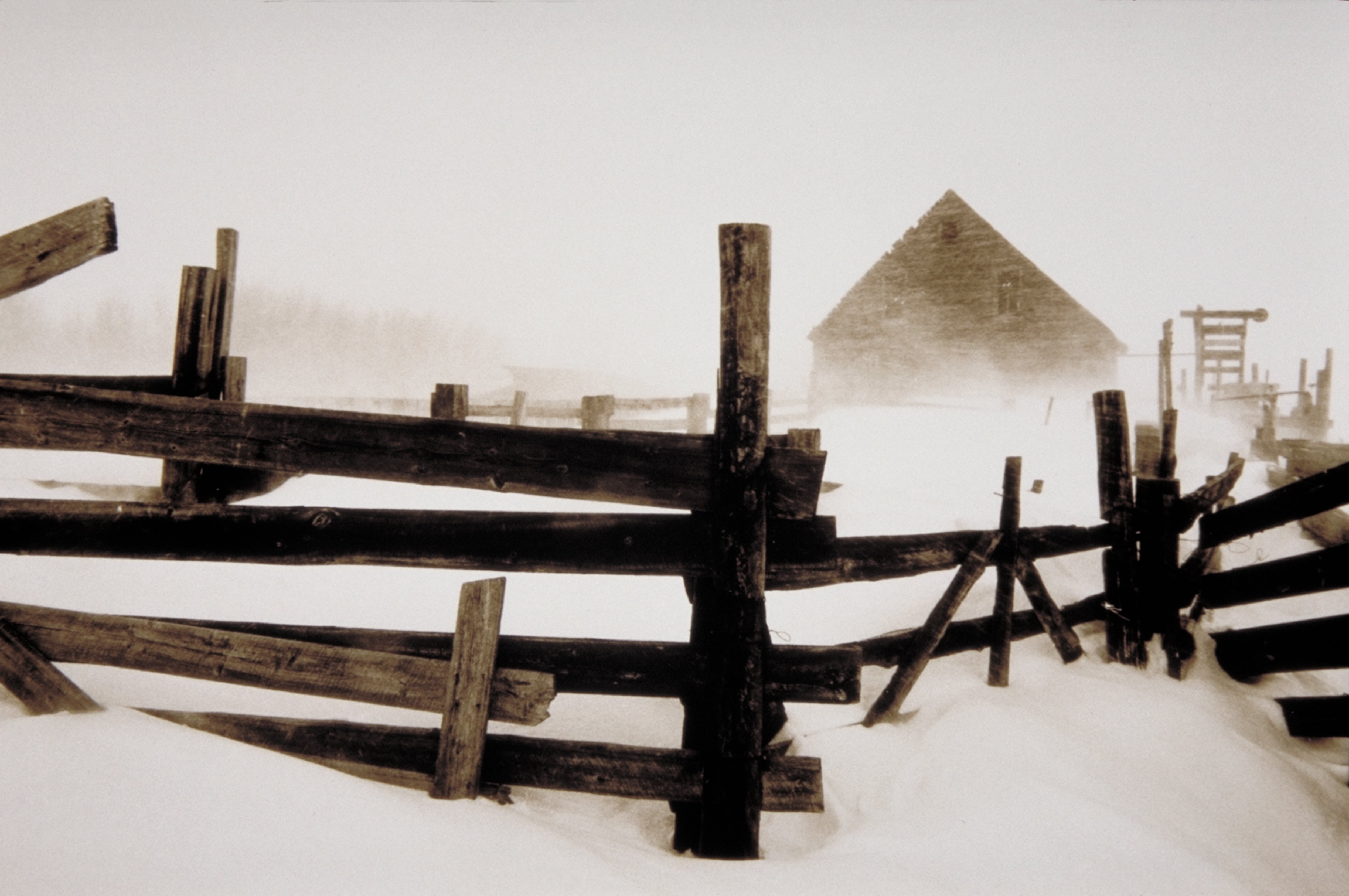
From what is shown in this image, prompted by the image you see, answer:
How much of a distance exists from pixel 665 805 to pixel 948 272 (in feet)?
68.9

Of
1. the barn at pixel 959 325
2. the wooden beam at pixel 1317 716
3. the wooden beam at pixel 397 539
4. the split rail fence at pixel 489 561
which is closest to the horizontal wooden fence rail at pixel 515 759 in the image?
the split rail fence at pixel 489 561

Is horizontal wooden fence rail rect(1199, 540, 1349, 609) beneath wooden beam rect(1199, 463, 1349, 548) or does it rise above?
beneath

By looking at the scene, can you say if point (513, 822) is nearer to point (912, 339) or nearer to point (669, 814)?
point (669, 814)

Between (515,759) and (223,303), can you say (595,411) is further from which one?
(515,759)

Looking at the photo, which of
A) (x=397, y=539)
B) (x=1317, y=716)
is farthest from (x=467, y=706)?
(x=1317, y=716)

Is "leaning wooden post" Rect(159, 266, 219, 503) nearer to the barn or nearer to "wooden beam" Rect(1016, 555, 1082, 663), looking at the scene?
"wooden beam" Rect(1016, 555, 1082, 663)

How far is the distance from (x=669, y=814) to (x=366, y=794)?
1673 mm

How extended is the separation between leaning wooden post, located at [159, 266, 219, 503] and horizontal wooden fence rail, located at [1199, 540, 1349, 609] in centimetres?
609

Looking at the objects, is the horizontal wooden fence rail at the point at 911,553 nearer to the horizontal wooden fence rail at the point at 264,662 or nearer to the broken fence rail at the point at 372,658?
the broken fence rail at the point at 372,658

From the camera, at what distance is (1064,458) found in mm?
12789

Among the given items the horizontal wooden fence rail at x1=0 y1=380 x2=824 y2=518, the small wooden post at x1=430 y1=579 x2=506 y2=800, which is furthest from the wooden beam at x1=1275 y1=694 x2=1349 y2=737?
the small wooden post at x1=430 y1=579 x2=506 y2=800

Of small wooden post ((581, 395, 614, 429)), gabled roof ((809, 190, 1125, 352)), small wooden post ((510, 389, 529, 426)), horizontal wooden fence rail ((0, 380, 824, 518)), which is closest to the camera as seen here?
horizontal wooden fence rail ((0, 380, 824, 518))

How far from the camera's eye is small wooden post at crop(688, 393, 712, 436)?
12.1 meters

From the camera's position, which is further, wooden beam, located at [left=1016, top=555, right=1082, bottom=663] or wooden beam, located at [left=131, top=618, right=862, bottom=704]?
wooden beam, located at [left=1016, top=555, right=1082, bottom=663]
